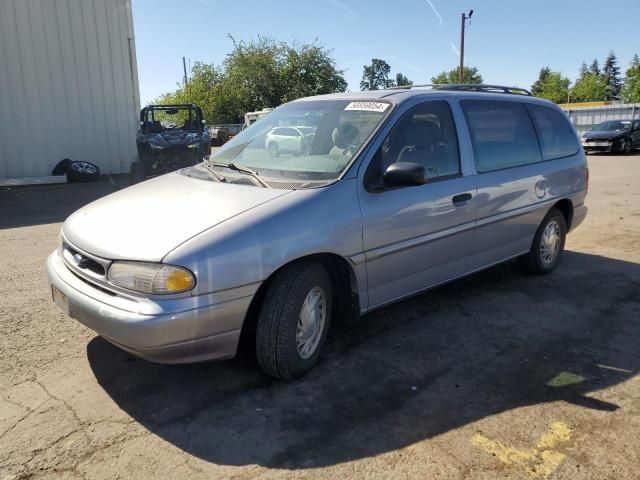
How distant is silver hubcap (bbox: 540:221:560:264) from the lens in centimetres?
518

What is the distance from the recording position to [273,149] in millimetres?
3869

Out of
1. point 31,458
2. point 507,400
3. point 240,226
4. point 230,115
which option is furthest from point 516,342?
point 230,115

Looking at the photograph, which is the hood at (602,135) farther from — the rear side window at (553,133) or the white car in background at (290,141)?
the white car in background at (290,141)

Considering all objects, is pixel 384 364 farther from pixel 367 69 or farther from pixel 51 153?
pixel 367 69

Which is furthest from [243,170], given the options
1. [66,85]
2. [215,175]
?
[66,85]

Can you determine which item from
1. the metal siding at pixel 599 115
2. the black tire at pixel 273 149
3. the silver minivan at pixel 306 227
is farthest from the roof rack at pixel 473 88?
the metal siding at pixel 599 115

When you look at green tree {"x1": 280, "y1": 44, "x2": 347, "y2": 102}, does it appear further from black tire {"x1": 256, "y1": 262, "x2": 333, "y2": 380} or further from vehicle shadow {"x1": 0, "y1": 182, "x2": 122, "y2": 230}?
black tire {"x1": 256, "y1": 262, "x2": 333, "y2": 380}

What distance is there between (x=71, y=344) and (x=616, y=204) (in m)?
9.11

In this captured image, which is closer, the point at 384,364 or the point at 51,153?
the point at 384,364

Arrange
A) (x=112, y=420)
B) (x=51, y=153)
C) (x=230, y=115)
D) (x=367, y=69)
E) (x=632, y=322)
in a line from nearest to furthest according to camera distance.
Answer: (x=112, y=420) < (x=632, y=322) < (x=51, y=153) < (x=230, y=115) < (x=367, y=69)

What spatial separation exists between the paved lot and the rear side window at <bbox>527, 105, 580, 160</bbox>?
1519mm

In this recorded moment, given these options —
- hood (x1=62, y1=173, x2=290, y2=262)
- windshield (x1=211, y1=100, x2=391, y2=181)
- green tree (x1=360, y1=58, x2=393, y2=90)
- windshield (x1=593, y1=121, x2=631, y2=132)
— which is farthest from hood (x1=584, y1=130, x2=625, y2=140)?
green tree (x1=360, y1=58, x2=393, y2=90)

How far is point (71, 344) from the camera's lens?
3605 millimetres

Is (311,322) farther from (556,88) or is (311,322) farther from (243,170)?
(556,88)
